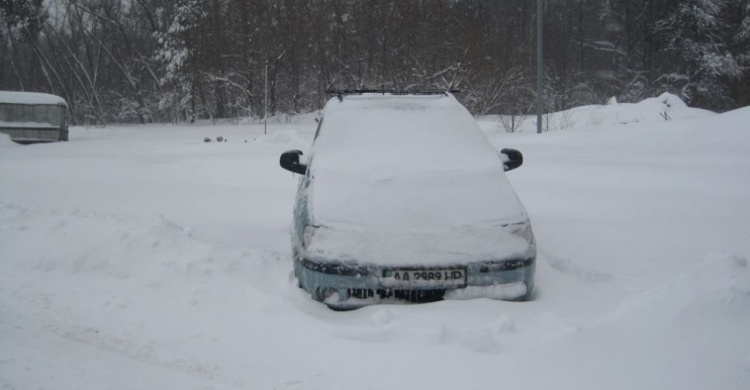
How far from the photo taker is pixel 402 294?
3799mm

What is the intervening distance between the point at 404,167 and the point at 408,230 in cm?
80

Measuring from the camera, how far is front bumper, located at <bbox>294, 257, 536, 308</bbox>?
3.73 meters

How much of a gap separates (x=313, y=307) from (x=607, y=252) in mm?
3128

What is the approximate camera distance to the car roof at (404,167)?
3.96 m

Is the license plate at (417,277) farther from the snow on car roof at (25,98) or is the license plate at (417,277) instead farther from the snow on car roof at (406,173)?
the snow on car roof at (25,98)

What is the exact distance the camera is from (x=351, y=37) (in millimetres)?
30531

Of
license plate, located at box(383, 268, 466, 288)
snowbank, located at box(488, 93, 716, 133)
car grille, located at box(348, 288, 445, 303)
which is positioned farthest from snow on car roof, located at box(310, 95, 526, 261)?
snowbank, located at box(488, 93, 716, 133)

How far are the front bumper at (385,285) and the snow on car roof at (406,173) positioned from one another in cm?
15

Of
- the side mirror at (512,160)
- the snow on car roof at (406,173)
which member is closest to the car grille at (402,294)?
the snow on car roof at (406,173)

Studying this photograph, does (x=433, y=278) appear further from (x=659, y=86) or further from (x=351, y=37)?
(x=659, y=86)

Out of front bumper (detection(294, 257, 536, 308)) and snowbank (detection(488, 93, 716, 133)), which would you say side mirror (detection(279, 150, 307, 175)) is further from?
snowbank (detection(488, 93, 716, 133))

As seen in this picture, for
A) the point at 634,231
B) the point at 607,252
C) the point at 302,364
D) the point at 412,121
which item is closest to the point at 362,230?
the point at 302,364

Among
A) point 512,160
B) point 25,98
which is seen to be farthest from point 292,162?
point 25,98

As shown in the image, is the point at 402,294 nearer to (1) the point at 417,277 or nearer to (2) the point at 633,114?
(1) the point at 417,277
